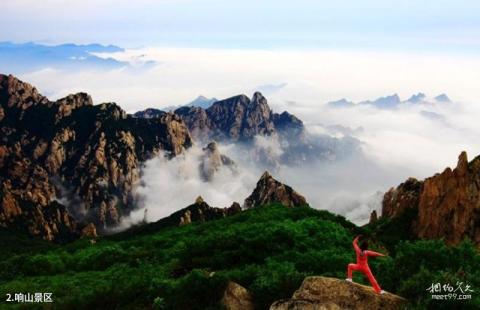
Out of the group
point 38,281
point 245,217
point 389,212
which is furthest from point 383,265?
point 389,212

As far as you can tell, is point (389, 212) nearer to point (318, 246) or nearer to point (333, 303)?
point (318, 246)

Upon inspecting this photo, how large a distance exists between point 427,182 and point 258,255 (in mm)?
56113

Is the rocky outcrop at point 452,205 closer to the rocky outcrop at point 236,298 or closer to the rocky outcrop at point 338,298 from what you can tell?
the rocky outcrop at point 236,298

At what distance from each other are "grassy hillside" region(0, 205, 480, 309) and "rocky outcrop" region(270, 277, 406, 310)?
5.31 ft

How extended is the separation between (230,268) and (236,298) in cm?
1482

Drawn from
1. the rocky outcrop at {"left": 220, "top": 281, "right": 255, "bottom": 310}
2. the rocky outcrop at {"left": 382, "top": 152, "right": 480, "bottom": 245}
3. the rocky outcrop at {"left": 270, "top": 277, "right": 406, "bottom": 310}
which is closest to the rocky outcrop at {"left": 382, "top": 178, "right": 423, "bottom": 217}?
the rocky outcrop at {"left": 382, "top": 152, "right": 480, "bottom": 245}

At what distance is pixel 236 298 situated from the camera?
2948cm

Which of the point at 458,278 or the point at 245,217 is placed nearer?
the point at 458,278

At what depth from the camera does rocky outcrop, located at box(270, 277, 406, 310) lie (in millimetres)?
24922

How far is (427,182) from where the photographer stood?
306 feet

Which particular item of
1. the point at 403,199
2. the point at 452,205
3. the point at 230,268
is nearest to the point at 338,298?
the point at 230,268

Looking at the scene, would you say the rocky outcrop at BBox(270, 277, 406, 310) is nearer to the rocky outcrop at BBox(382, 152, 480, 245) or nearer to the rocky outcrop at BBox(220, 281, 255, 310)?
the rocky outcrop at BBox(220, 281, 255, 310)

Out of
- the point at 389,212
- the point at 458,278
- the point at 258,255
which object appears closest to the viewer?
the point at 458,278

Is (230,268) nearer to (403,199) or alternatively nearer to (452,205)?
(452,205)
